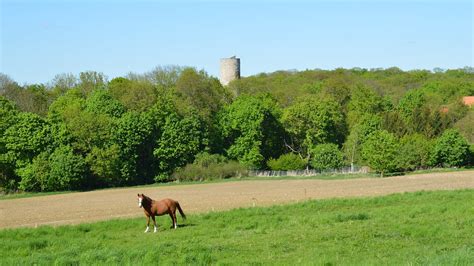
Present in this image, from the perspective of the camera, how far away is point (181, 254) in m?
19.2

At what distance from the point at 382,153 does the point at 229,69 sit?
Result: 7171 cm

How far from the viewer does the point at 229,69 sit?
486 ft

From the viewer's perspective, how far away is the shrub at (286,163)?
9144cm

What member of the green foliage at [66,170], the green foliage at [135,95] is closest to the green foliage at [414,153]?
the green foliage at [135,95]

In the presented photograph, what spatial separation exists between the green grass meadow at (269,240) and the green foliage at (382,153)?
47.2 metres

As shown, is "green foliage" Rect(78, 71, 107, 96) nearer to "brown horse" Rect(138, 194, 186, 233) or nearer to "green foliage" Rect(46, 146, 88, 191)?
"green foliage" Rect(46, 146, 88, 191)

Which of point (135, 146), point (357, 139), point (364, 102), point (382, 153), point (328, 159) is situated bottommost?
point (328, 159)

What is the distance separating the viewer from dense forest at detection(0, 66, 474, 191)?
253ft

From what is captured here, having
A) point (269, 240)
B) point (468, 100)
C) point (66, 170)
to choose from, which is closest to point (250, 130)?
point (66, 170)

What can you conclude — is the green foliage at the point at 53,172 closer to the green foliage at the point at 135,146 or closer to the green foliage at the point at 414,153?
the green foliage at the point at 135,146

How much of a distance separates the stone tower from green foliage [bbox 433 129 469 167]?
213ft

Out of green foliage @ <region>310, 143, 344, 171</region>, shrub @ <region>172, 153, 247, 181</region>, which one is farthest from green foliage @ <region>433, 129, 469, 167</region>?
shrub @ <region>172, 153, 247, 181</region>

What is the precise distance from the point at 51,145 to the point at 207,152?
66.9 feet

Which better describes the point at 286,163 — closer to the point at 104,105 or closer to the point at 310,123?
the point at 310,123
